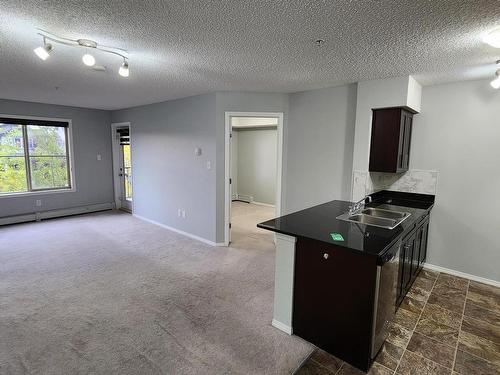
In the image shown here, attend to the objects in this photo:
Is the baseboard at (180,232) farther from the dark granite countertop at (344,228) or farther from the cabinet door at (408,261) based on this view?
the cabinet door at (408,261)

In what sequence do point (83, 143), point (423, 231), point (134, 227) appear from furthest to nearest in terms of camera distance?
point (83, 143)
point (134, 227)
point (423, 231)

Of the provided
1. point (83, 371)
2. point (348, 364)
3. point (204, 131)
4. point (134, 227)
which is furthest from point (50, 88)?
point (348, 364)

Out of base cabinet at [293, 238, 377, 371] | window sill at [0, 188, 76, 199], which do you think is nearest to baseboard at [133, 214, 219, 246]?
window sill at [0, 188, 76, 199]

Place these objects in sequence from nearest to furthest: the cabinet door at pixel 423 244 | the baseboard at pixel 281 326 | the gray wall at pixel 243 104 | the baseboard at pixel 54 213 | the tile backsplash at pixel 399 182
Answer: the baseboard at pixel 281 326 < the cabinet door at pixel 423 244 < the tile backsplash at pixel 399 182 < the gray wall at pixel 243 104 < the baseboard at pixel 54 213

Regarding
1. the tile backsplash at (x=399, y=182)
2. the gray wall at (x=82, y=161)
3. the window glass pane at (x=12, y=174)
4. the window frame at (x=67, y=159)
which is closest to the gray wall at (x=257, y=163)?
the gray wall at (x=82, y=161)

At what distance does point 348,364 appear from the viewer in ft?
6.51

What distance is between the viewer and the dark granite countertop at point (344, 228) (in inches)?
73.5

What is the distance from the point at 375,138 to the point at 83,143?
5.98 m

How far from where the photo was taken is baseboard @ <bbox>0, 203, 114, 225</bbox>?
17.6ft

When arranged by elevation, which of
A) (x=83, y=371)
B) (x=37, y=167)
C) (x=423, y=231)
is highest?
(x=37, y=167)

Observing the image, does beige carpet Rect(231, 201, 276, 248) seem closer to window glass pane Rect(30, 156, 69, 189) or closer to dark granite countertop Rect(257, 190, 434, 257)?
dark granite countertop Rect(257, 190, 434, 257)

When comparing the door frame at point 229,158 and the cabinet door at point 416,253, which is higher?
the door frame at point 229,158

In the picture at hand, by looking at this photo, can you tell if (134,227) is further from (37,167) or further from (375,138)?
(375,138)

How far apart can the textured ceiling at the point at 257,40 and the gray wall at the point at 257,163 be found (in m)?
3.73
